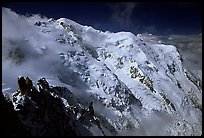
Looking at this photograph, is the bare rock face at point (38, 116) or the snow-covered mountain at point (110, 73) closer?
the bare rock face at point (38, 116)

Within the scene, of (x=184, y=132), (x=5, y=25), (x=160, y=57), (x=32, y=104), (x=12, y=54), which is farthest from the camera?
(x=160, y=57)

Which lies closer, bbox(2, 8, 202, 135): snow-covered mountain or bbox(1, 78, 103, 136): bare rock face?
bbox(1, 78, 103, 136): bare rock face

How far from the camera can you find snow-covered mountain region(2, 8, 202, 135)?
285 ft

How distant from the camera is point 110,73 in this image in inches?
4264

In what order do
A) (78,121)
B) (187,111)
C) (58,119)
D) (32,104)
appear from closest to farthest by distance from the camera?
(32,104) < (58,119) < (78,121) < (187,111)

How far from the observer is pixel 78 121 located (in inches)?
2483

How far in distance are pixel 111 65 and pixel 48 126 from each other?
9133 cm

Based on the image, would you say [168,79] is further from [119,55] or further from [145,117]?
[145,117]

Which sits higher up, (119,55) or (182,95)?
(119,55)

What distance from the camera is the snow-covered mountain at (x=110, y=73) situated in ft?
285

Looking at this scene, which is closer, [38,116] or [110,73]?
[38,116]

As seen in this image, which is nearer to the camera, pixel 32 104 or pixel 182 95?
pixel 32 104

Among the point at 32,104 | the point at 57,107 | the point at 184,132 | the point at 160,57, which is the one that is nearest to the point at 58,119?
the point at 57,107

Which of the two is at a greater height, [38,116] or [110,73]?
[110,73]
